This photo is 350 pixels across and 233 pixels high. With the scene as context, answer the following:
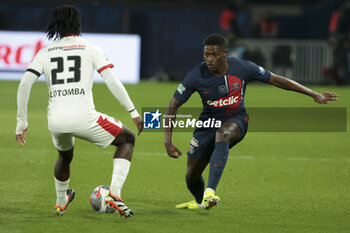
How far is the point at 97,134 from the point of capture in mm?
6879

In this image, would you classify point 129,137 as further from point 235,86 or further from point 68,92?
point 235,86

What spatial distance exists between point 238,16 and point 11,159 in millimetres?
17912

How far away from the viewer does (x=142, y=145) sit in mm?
13062

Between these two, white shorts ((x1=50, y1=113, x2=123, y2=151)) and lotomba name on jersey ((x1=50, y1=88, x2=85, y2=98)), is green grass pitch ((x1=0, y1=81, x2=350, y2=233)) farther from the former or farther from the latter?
lotomba name on jersey ((x1=50, y1=88, x2=85, y2=98))

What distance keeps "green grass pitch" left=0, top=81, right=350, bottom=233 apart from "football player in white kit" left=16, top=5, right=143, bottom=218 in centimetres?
72

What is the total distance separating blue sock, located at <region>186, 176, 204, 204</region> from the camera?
25.8 ft

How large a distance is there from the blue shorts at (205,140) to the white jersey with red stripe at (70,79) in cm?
129

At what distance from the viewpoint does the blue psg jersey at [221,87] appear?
298 inches

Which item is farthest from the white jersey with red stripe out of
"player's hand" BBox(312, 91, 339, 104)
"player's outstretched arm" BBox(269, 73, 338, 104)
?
"player's hand" BBox(312, 91, 339, 104)

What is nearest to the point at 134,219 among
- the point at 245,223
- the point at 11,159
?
the point at 245,223

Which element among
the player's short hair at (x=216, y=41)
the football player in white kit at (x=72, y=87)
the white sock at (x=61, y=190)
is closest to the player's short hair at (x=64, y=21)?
the football player in white kit at (x=72, y=87)

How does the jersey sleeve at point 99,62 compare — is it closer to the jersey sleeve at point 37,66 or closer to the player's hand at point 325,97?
the jersey sleeve at point 37,66

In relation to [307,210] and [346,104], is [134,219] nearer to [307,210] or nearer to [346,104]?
[307,210]

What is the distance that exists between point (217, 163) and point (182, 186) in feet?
6.63
